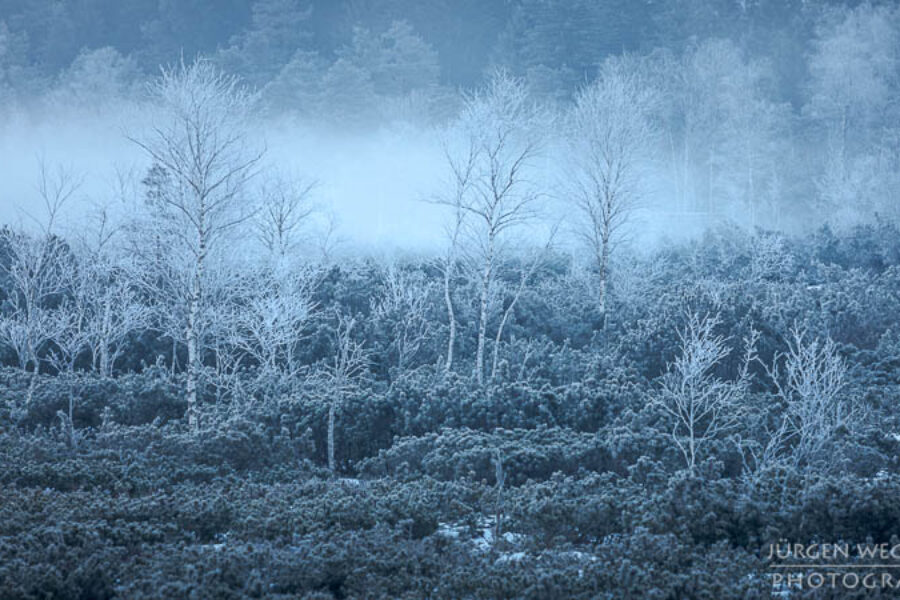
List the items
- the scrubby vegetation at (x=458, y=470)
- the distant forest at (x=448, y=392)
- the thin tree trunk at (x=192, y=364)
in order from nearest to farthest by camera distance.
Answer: the scrubby vegetation at (x=458, y=470) < the distant forest at (x=448, y=392) < the thin tree trunk at (x=192, y=364)

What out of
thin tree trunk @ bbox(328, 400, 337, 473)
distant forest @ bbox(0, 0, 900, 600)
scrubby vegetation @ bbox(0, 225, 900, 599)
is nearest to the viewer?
scrubby vegetation @ bbox(0, 225, 900, 599)

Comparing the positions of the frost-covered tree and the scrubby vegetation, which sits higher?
the frost-covered tree

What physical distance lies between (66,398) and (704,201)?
146ft

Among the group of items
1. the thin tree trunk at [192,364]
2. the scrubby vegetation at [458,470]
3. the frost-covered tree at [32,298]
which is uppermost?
the frost-covered tree at [32,298]

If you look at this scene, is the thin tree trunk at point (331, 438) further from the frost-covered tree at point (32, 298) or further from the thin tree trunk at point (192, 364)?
the frost-covered tree at point (32, 298)

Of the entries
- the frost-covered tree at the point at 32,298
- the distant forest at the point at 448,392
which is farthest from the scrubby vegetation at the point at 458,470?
the frost-covered tree at the point at 32,298

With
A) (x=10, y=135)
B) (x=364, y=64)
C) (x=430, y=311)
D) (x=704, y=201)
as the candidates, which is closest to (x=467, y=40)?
(x=364, y=64)

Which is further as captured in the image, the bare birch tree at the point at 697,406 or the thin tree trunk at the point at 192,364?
the thin tree trunk at the point at 192,364

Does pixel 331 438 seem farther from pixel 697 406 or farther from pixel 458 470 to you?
pixel 697 406

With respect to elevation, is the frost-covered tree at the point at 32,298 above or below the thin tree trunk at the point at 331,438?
above

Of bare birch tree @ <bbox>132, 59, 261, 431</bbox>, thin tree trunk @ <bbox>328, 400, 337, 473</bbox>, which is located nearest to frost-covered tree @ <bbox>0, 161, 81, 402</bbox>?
bare birch tree @ <bbox>132, 59, 261, 431</bbox>

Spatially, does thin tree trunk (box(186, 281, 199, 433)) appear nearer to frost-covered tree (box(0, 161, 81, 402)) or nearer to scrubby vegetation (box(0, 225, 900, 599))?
scrubby vegetation (box(0, 225, 900, 599))

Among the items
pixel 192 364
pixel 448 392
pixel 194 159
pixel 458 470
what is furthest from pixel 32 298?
pixel 458 470

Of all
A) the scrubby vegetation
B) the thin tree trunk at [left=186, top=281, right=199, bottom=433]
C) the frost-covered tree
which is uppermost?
the frost-covered tree
